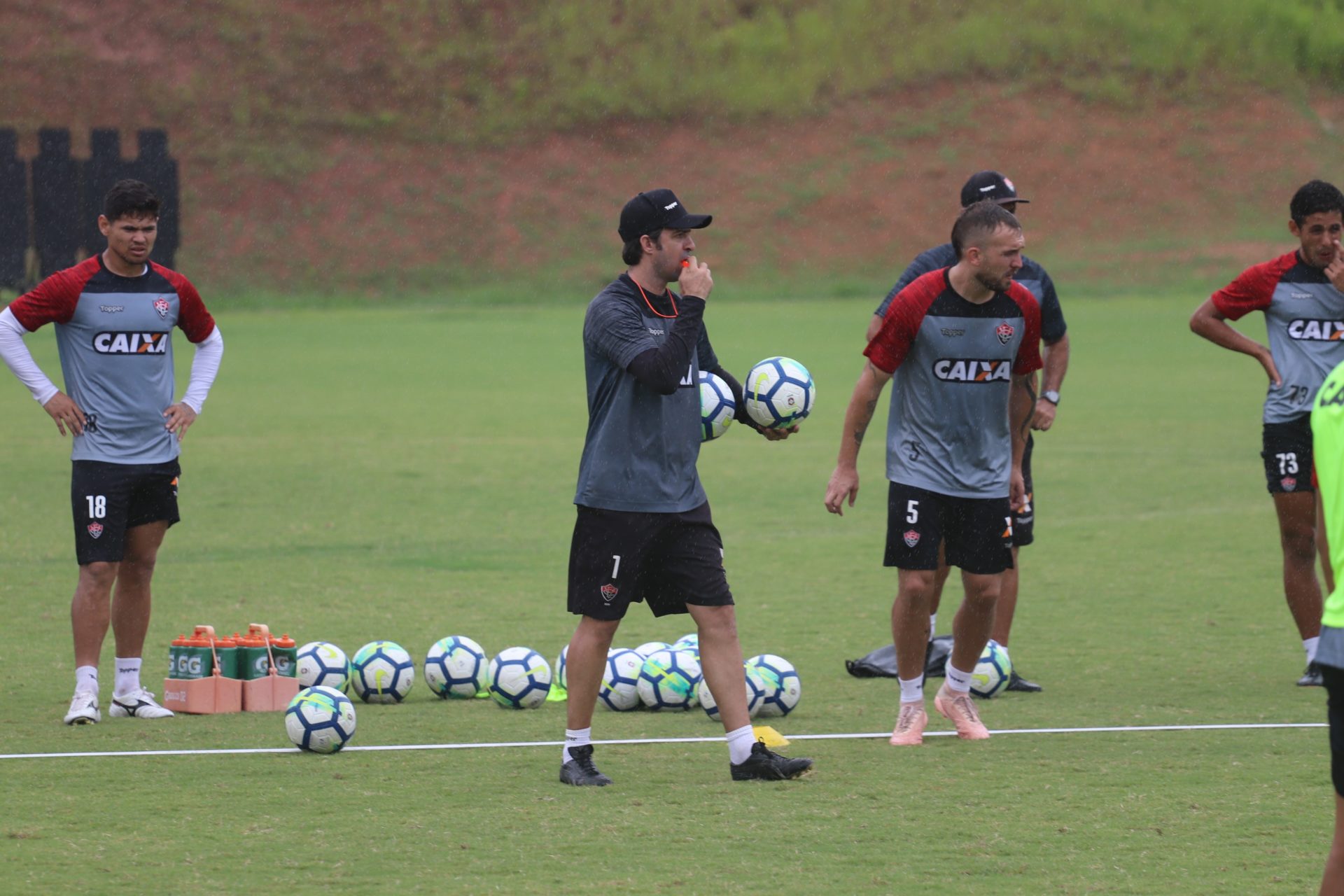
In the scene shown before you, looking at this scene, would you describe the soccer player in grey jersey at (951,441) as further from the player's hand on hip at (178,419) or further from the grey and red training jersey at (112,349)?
the grey and red training jersey at (112,349)

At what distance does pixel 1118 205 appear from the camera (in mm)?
58656

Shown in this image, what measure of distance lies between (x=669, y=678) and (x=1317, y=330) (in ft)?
11.5

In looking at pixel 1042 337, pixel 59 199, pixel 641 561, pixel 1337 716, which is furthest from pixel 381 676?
pixel 59 199

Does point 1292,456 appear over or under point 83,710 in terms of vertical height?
over

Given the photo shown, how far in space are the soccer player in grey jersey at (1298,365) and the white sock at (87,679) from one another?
5345 millimetres

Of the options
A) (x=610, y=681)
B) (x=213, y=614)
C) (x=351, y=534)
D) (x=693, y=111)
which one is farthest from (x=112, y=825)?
(x=693, y=111)

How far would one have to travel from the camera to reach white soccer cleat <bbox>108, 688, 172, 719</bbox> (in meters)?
7.90

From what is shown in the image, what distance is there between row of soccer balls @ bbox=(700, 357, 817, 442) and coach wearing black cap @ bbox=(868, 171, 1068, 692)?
95cm

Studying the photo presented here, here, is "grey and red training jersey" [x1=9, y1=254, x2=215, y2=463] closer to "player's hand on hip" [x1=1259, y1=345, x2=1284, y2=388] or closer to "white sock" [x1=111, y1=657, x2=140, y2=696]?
"white sock" [x1=111, y1=657, x2=140, y2=696]

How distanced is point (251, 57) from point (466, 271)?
13.6 meters

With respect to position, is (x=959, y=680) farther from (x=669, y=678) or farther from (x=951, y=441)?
(x=669, y=678)

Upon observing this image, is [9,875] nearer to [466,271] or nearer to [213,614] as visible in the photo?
[213,614]

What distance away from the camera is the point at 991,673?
8.39m

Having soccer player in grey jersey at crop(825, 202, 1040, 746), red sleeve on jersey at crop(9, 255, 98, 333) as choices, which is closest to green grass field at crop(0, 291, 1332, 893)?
soccer player in grey jersey at crop(825, 202, 1040, 746)
